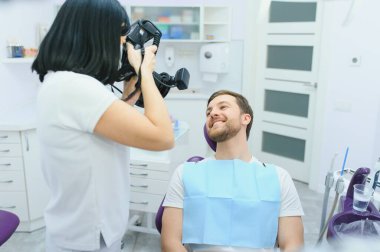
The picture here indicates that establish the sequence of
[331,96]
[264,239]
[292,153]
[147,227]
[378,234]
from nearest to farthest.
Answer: [378,234]
[264,239]
[147,227]
[331,96]
[292,153]

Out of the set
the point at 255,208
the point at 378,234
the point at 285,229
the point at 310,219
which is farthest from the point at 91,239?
the point at 310,219

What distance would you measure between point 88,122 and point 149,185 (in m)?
1.40

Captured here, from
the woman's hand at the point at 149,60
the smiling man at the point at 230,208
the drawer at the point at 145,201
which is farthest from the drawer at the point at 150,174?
the woman's hand at the point at 149,60

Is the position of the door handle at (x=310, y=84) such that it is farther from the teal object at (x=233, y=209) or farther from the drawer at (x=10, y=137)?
the drawer at (x=10, y=137)

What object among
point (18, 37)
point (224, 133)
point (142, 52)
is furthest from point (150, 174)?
point (18, 37)

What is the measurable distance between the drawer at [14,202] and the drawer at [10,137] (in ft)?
1.24

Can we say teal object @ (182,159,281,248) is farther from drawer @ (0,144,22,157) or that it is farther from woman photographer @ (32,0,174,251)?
drawer @ (0,144,22,157)

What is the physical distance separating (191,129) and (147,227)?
5.05 ft

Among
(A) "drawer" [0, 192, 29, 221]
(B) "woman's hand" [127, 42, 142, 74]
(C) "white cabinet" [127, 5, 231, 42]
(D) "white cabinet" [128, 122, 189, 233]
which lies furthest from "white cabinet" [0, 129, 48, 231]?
(C) "white cabinet" [127, 5, 231, 42]

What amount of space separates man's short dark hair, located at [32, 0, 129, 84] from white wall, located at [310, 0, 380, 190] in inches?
95.0

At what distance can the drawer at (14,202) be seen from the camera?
2424 millimetres

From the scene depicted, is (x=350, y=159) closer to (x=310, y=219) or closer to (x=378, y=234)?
(x=310, y=219)

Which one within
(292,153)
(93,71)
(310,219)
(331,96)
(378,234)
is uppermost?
(93,71)

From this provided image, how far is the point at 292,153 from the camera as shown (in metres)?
3.64
